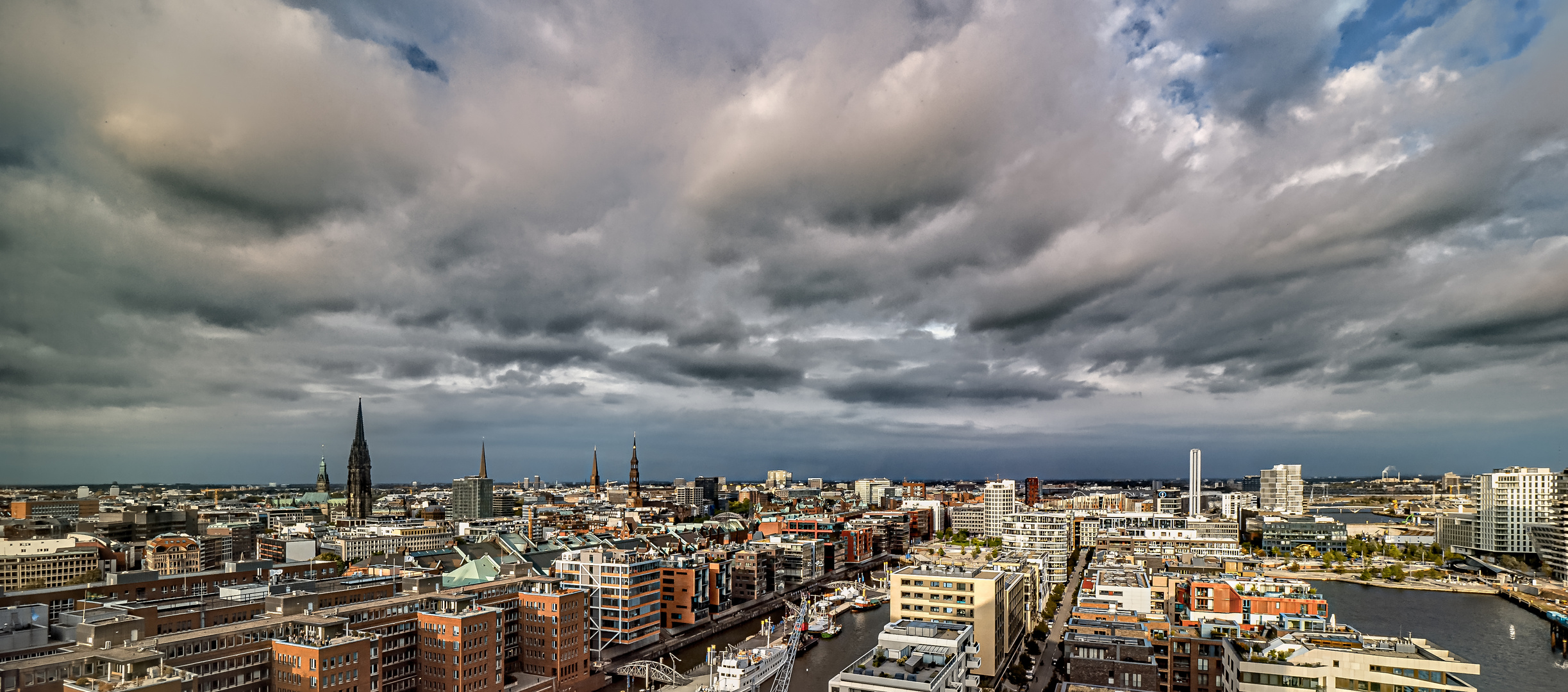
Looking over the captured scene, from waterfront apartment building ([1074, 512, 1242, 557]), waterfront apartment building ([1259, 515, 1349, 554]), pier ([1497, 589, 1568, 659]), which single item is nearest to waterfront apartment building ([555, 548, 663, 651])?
waterfront apartment building ([1074, 512, 1242, 557])

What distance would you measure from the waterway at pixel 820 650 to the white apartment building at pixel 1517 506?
161 ft

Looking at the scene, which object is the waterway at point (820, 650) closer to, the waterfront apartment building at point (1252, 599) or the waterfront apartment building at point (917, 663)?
the waterfront apartment building at point (917, 663)

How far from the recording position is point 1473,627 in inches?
1332

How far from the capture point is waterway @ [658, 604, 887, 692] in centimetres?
2592

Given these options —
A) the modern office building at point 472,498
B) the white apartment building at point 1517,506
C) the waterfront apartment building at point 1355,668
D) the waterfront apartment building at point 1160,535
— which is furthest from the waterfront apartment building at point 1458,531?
the modern office building at point 472,498

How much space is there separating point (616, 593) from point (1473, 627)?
37.5 meters

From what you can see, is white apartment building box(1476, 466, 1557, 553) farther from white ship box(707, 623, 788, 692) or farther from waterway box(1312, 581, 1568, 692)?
white ship box(707, 623, 788, 692)

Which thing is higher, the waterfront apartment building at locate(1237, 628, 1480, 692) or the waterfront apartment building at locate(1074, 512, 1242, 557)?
the waterfront apartment building at locate(1237, 628, 1480, 692)

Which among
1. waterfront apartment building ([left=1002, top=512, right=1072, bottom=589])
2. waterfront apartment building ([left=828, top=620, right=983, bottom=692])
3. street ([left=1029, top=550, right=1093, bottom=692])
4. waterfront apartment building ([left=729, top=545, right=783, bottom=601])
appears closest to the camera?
waterfront apartment building ([left=828, top=620, right=983, bottom=692])

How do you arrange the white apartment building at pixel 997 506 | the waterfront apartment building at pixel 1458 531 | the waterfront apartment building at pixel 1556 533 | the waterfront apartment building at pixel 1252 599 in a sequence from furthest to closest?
the white apartment building at pixel 997 506
the waterfront apartment building at pixel 1458 531
the waterfront apartment building at pixel 1556 533
the waterfront apartment building at pixel 1252 599

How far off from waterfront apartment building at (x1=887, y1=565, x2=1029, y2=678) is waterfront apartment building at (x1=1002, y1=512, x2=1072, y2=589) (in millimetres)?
17449

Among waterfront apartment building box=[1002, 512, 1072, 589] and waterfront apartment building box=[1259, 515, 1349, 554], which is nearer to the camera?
waterfront apartment building box=[1002, 512, 1072, 589]

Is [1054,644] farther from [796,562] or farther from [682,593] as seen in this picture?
[796,562]

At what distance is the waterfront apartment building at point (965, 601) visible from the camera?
77.4 ft
